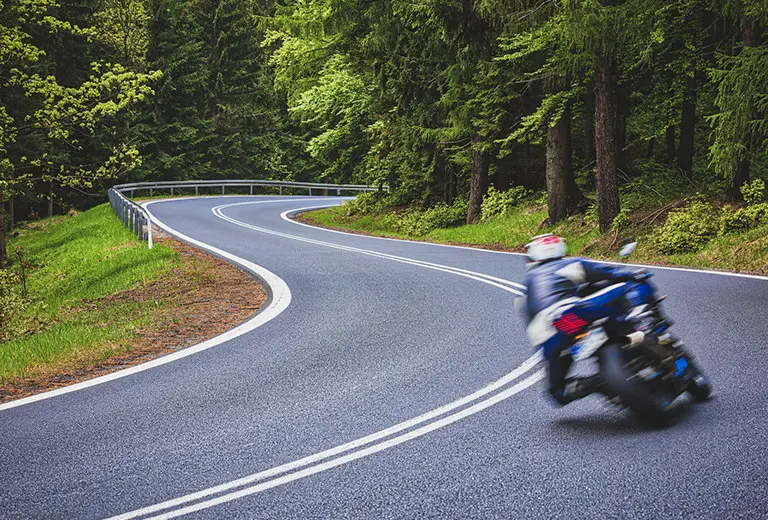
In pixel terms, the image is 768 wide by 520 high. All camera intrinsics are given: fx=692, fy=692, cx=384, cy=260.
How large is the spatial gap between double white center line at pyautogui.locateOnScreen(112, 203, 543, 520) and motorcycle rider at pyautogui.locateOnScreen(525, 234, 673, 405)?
0.82 m

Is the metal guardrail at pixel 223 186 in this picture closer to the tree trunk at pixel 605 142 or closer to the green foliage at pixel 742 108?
the tree trunk at pixel 605 142

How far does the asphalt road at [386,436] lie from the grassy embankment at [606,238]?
16.5 feet

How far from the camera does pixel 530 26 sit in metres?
18.7

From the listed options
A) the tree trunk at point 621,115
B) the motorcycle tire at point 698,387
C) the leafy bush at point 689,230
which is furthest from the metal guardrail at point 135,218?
the motorcycle tire at point 698,387

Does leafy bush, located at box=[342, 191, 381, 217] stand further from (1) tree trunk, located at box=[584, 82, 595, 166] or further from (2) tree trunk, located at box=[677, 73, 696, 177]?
(2) tree trunk, located at box=[677, 73, 696, 177]

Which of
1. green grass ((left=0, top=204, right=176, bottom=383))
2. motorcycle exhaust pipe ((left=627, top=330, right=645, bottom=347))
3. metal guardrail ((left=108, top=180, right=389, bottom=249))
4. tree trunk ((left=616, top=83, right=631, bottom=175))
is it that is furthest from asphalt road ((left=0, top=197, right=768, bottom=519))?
tree trunk ((left=616, top=83, right=631, bottom=175))

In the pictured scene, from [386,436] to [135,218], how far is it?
20.5 m

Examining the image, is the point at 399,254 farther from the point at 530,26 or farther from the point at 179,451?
the point at 179,451

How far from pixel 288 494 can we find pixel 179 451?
1221 mm

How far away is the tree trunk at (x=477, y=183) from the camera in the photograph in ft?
84.5

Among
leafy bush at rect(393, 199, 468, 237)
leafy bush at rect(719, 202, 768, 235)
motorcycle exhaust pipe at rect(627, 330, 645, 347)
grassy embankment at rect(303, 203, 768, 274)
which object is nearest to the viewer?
motorcycle exhaust pipe at rect(627, 330, 645, 347)

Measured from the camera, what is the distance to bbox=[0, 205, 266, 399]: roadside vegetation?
27.9 feet

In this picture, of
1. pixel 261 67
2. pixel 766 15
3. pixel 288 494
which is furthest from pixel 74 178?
pixel 261 67

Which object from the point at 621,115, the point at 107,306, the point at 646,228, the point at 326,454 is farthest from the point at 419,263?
the point at 621,115
